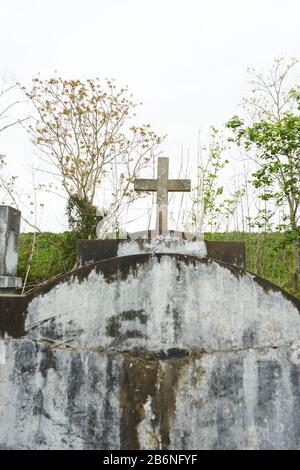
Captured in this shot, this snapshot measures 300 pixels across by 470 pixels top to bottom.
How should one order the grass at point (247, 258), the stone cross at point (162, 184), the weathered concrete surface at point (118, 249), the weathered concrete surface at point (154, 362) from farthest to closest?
1. the grass at point (247, 258)
2. the stone cross at point (162, 184)
3. the weathered concrete surface at point (118, 249)
4. the weathered concrete surface at point (154, 362)

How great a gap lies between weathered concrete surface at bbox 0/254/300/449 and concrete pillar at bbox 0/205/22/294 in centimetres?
135

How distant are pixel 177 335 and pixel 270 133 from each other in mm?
4545

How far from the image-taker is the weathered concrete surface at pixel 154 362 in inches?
80.1

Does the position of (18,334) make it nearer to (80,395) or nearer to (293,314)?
(80,395)

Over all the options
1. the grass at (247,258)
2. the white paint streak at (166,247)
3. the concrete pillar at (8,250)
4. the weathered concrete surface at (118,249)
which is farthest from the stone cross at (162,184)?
the grass at (247,258)

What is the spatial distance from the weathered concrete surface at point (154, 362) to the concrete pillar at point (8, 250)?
4.44ft

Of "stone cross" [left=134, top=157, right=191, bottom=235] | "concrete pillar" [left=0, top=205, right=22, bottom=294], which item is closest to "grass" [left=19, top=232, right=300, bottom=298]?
"concrete pillar" [left=0, top=205, right=22, bottom=294]

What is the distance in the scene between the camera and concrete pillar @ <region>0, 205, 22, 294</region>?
11.2 ft

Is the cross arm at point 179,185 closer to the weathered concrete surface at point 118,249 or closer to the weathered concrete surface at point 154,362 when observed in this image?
the weathered concrete surface at point 118,249

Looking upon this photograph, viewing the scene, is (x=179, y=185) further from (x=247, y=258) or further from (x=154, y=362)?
(x=247, y=258)

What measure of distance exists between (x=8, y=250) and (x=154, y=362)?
82.1 inches

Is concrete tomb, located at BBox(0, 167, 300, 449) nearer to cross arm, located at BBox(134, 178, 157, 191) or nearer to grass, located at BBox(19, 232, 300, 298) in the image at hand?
cross arm, located at BBox(134, 178, 157, 191)

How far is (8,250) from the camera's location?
3463mm

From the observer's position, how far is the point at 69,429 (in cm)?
206
